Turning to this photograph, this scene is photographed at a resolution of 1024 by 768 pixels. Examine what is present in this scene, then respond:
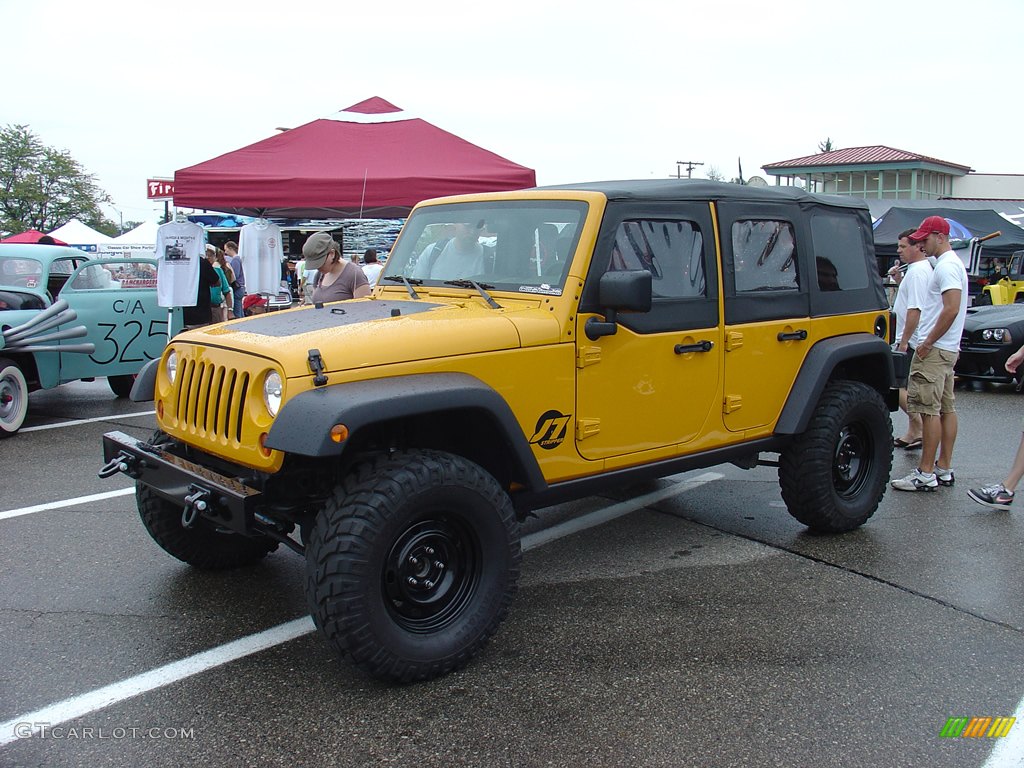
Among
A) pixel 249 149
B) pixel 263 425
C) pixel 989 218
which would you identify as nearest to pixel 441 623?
pixel 263 425

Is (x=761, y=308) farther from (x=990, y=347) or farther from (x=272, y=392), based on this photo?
(x=990, y=347)

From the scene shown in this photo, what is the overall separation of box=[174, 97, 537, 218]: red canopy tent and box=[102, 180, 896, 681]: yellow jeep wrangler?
4.93 meters

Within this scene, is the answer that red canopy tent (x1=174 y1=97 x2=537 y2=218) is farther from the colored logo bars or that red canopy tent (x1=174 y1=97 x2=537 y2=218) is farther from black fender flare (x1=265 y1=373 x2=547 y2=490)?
the colored logo bars

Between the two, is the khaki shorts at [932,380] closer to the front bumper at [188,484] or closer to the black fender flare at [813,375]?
the black fender flare at [813,375]

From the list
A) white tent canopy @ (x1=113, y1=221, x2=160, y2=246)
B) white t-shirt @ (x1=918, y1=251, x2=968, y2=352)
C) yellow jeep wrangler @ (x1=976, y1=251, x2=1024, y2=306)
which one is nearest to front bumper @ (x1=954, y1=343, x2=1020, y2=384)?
white t-shirt @ (x1=918, y1=251, x2=968, y2=352)

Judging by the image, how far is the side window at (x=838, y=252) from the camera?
5.04m

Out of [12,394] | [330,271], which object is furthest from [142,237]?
[330,271]

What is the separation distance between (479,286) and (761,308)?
155 centimetres

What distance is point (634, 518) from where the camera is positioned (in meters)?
5.51

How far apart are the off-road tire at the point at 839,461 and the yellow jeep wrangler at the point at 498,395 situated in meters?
0.01

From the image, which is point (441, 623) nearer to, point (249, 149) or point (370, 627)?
point (370, 627)

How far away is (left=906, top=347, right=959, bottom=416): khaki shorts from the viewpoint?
612 centimetres

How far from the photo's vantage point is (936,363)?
6137 mm

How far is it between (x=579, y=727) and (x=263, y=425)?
1.57 m
